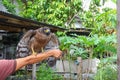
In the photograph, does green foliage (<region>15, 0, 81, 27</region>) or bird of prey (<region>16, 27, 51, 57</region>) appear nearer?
bird of prey (<region>16, 27, 51, 57</region>)

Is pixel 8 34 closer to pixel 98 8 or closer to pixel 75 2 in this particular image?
pixel 75 2

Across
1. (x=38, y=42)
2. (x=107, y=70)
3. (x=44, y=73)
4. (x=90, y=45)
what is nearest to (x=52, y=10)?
(x=44, y=73)

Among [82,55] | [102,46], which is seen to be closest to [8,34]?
[82,55]

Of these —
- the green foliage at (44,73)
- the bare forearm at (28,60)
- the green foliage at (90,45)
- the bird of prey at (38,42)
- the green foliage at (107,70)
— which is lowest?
the green foliage at (44,73)

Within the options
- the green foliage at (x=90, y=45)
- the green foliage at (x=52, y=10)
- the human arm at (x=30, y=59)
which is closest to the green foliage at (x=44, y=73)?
the green foliage at (x=90, y=45)

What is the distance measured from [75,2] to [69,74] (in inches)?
209

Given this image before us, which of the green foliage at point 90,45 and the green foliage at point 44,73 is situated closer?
the green foliage at point 90,45

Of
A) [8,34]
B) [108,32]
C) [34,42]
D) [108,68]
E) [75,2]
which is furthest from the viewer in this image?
[75,2]

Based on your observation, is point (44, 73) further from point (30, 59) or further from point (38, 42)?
point (30, 59)

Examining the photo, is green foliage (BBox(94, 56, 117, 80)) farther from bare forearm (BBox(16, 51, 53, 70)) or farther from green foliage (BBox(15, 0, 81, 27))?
green foliage (BBox(15, 0, 81, 27))

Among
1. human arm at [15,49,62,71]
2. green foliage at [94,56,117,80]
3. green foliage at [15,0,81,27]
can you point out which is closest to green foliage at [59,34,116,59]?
green foliage at [94,56,117,80]

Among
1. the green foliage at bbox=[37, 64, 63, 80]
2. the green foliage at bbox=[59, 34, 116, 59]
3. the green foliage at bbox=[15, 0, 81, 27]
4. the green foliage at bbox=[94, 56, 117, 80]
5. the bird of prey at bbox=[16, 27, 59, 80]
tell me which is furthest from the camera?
the green foliage at bbox=[15, 0, 81, 27]

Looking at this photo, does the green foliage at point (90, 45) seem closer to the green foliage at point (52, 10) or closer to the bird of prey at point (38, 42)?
the bird of prey at point (38, 42)

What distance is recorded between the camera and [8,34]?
8.30 metres
